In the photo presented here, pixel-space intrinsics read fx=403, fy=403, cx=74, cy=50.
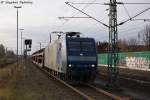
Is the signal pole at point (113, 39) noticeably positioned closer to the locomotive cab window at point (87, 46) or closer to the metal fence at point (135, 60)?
the locomotive cab window at point (87, 46)

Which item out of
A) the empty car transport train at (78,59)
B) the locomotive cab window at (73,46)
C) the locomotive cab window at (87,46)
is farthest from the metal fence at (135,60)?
the locomotive cab window at (73,46)

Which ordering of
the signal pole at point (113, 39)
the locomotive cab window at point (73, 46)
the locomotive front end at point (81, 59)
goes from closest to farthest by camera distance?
the signal pole at point (113, 39), the locomotive front end at point (81, 59), the locomotive cab window at point (73, 46)

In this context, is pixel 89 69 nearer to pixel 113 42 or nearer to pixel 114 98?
pixel 113 42

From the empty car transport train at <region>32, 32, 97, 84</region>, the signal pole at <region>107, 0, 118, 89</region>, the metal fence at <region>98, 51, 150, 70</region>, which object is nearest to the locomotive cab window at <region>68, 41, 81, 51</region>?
the empty car transport train at <region>32, 32, 97, 84</region>

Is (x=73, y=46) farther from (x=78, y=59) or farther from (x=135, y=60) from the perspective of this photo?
(x=135, y=60)

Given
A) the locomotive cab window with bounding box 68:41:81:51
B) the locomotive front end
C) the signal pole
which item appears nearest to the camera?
the signal pole

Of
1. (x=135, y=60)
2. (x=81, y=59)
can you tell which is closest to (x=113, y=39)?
(x=81, y=59)

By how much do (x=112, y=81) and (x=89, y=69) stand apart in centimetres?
252

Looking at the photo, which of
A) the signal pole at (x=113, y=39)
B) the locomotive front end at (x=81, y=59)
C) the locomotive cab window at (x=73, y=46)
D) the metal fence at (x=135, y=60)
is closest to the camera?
the signal pole at (x=113, y=39)

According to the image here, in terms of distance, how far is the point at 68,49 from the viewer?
27062 millimetres

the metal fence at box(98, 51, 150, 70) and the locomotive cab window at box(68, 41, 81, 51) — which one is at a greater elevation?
the locomotive cab window at box(68, 41, 81, 51)

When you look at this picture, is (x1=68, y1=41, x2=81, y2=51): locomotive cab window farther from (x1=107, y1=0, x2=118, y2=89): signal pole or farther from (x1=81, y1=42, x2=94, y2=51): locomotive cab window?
(x1=107, y1=0, x2=118, y2=89): signal pole

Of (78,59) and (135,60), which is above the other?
(78,59)

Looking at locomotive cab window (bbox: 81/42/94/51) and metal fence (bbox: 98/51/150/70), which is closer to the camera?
locomotive cab window (bbox: 81/42/94/51)
